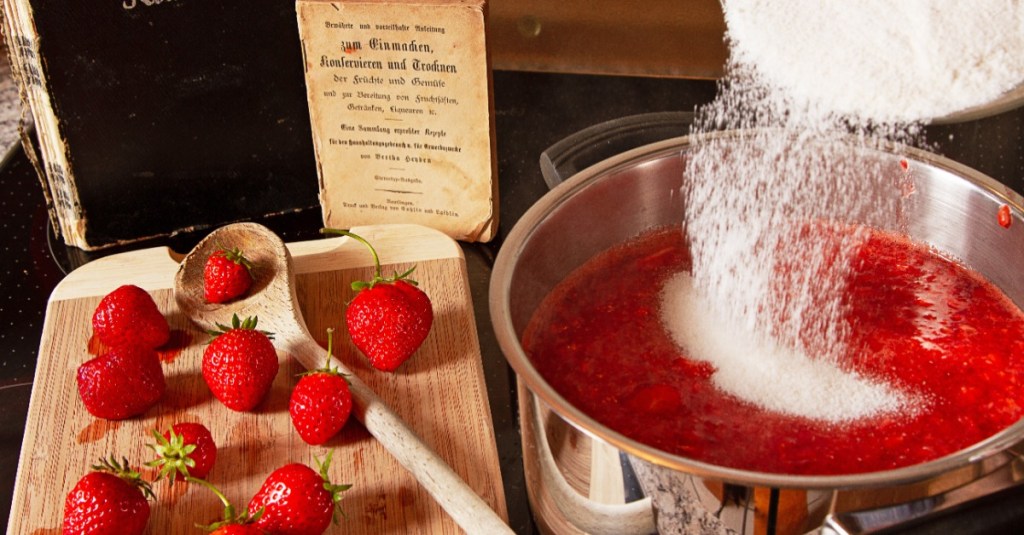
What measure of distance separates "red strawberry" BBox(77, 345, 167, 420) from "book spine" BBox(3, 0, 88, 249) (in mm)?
270

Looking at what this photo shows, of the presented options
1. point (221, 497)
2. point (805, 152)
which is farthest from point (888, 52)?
point (221, 497)

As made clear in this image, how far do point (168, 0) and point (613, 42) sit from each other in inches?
25.6

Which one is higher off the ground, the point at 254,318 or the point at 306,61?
the point at 306,61

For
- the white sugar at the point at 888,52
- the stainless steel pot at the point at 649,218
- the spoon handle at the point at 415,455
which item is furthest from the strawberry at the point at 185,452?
the white sugar at the point at 888,52

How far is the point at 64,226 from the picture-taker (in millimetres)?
1279

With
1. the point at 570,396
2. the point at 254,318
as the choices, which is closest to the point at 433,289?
the point at 254,318

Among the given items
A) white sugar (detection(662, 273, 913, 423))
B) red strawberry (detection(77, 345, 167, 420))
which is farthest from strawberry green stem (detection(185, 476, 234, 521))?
white sugar (detection(662, 273, 913, 423))

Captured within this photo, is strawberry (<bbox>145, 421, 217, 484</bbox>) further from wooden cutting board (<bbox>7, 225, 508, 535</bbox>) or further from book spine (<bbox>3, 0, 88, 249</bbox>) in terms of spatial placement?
book spine (<bbox>3, 0, 88, 249</bbox>)

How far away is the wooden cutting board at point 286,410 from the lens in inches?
38.1

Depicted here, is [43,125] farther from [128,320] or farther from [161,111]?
[128,320]

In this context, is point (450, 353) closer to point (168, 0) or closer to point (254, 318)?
point (254, 318)

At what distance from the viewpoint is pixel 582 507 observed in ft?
2.86

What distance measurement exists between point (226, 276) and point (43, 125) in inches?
10.9

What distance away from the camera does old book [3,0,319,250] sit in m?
1.15
